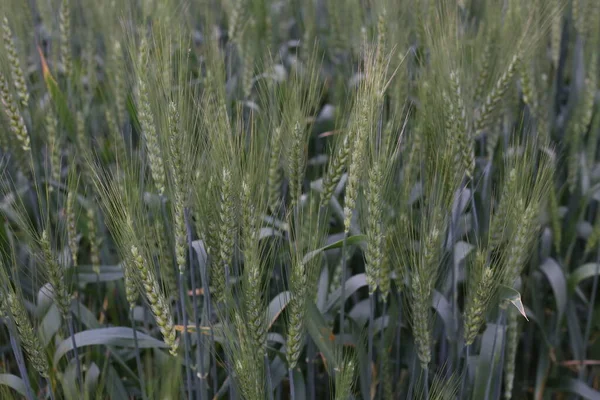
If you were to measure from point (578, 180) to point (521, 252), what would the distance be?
39.5 inches

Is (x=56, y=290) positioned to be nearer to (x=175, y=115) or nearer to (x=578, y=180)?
(x=175, y=115)

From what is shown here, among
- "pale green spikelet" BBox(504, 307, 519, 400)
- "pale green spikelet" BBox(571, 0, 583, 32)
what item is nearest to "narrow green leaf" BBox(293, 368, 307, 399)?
"pale green spikelet" BBox(504, 307, 519, 400)

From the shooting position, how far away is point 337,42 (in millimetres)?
2689

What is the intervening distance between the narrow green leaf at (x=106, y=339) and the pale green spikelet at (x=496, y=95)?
920 mm

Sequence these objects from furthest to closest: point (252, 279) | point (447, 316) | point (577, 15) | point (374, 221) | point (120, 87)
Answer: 1. point (577, 15)
2. point (120, 87)
3. point (447, 316)
4. point (374, 221)
5. point (252, 279)

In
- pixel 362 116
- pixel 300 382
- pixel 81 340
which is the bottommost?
pixel 300 382

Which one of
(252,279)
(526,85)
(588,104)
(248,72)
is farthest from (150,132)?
(588,104)

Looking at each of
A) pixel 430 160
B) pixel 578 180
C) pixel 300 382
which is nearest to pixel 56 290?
pixel 300 382

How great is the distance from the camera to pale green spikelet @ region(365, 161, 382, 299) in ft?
4.31

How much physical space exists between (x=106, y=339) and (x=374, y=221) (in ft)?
2.24

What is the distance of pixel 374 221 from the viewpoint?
133 centimetres

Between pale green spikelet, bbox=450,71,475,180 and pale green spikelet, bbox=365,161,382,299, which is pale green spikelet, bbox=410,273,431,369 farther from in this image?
pale green spikelet, bbox=450,71,475,180

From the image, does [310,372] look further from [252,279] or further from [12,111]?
[12,111]

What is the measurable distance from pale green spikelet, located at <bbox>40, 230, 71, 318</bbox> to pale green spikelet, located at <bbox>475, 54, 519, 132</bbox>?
101 cm
